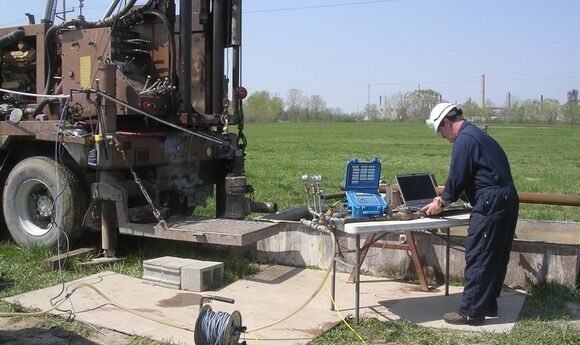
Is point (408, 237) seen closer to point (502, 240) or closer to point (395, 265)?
point (395, 265)

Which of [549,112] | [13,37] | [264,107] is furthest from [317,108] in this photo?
[13,37]

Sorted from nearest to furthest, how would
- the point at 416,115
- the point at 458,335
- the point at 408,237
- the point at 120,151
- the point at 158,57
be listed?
the point at 458,335 → the point at 408,237 → the point at 120,151 → the point at 158,57 → the point at 416,115

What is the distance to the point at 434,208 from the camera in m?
5.22

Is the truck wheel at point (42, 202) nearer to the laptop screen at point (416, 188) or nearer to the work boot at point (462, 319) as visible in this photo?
the laptop screen at point (416, 188)

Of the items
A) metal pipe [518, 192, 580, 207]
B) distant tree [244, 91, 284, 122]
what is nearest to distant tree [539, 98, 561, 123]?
distant tree [244, 91, 284, 122]

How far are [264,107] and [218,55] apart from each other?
371ft

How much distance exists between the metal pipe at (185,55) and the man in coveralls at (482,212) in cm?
344

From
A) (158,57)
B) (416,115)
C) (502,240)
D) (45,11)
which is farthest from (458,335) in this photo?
(416,115)

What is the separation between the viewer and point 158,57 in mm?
7527

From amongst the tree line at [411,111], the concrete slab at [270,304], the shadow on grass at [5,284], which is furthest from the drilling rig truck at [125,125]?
the tree line at [411,111]

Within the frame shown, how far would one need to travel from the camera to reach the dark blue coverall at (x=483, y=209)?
196 inches

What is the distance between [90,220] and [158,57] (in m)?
2.06

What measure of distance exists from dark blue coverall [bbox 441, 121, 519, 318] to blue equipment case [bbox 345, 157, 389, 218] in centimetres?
57

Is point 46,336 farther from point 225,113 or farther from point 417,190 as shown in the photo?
point 225,113
